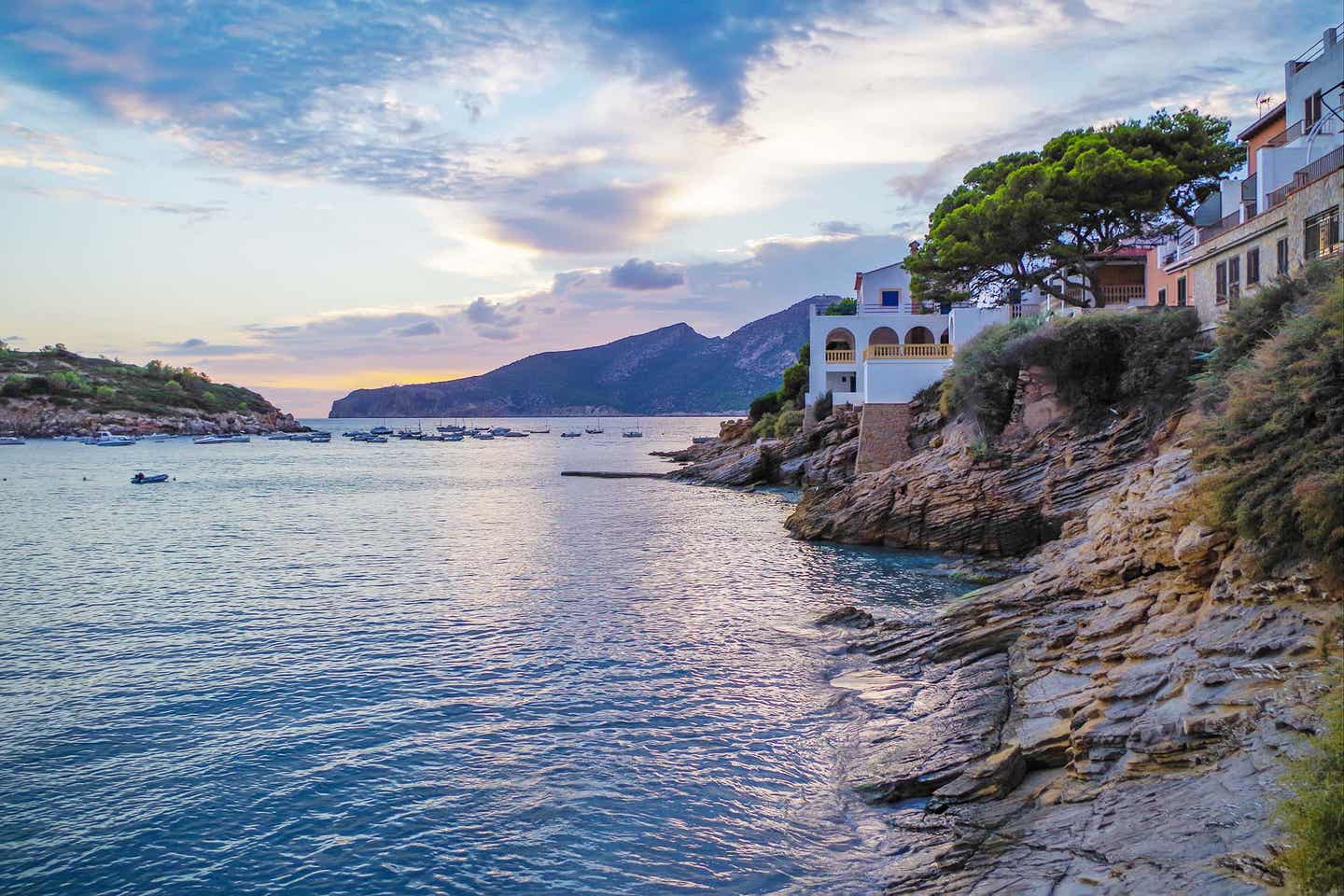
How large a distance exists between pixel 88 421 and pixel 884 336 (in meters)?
146

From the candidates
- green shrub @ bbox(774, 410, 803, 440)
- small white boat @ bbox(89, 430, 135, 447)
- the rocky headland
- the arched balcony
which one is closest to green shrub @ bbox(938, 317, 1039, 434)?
the rocky headland

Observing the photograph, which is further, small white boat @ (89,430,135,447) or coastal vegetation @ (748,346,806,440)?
small white boat @ (89,430,135,447)

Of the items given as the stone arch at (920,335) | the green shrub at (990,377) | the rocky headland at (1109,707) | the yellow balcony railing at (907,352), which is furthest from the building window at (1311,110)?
the stone arch at (920,335)

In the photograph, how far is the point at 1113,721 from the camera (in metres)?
9.52

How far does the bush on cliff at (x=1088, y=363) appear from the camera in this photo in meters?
23.6

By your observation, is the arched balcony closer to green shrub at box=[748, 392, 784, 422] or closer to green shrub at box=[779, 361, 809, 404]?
green shrub at box=[779, 361, 809, 404]

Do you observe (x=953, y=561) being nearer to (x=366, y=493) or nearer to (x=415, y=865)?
(x=415, y=865)

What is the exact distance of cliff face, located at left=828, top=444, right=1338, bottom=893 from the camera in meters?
7.13

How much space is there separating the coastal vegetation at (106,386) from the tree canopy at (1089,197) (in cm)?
15977

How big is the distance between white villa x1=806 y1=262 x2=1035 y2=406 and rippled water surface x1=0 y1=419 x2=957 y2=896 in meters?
13.0

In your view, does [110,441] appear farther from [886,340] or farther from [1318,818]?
[1318,818]

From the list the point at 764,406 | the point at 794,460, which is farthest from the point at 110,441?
the point at 794,460

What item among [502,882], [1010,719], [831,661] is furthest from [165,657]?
[1010,719]

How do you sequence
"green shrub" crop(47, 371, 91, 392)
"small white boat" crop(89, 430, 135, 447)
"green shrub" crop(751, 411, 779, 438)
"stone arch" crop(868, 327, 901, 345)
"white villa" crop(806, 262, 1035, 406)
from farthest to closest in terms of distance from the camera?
"green shrub" crop(47, 371, 91, 392) → "small white boat" crop(89, 430, 135, 447) → "green shrub" crop(751, 411, 779, 438) → "stone arch" crop(868, 327, 901, 345) → "white villa" crop(806, 262, 1035, 406)
